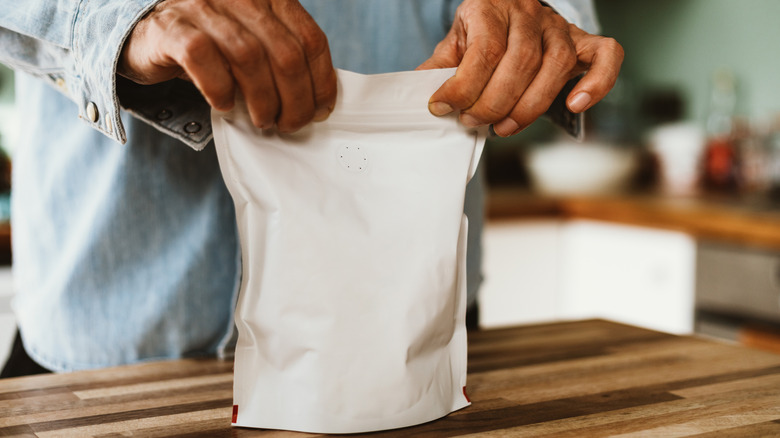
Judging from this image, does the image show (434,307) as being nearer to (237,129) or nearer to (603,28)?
(237,129)

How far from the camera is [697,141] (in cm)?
221

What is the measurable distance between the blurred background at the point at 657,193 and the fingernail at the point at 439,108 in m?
1.16

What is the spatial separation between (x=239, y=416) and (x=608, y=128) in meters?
2.17

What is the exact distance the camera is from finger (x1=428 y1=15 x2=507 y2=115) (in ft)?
1.60

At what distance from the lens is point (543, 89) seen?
51 cm

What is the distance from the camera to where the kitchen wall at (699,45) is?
2.09 metres

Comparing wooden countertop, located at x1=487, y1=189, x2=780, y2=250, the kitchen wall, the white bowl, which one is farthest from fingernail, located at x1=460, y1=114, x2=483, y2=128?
the kitchen wall

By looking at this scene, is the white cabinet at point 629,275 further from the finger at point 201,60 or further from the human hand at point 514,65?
the finger at point 201,60

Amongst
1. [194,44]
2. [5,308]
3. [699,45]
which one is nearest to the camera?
[194,44]

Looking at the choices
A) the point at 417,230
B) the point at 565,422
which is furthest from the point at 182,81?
the point at 565,422

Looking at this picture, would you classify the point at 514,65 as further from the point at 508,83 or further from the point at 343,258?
the point at 343,258

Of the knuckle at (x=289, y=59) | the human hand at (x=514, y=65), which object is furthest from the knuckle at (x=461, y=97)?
the knuckle at (x=289, y=59)

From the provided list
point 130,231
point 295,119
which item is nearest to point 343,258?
point 295,119

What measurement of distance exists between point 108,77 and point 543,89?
282 mm
